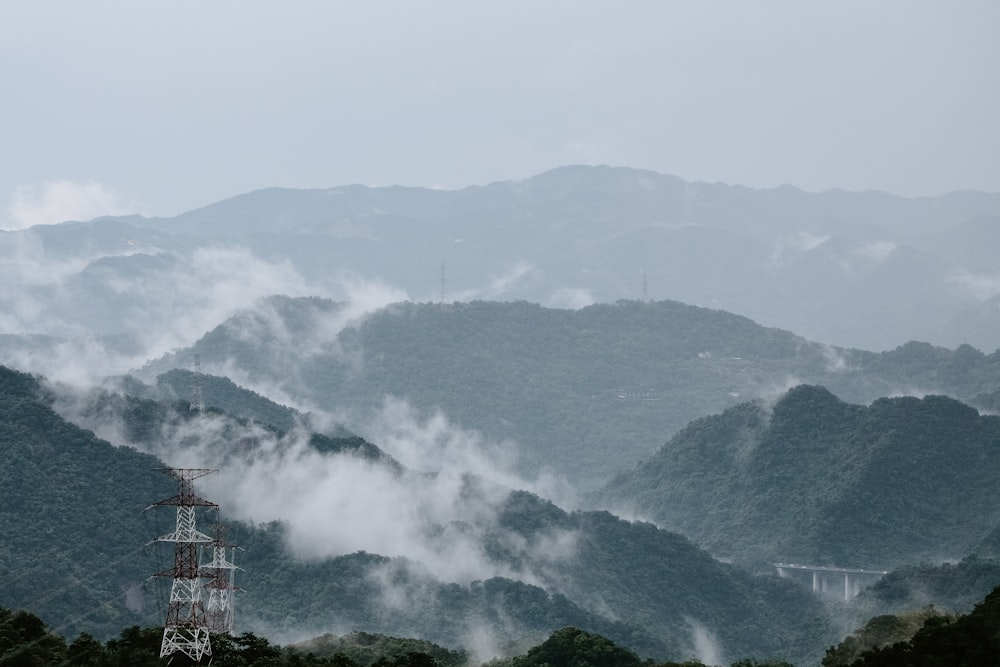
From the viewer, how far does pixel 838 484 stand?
161500 mm

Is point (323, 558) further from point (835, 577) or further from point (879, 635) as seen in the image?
point (835, 577)

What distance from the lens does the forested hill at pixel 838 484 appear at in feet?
510

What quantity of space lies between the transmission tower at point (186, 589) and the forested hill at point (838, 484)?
9304cm

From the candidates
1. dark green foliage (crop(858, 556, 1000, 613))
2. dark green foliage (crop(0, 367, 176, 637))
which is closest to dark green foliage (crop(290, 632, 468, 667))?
dark green foliage (crop(0, 367, 176, 637))

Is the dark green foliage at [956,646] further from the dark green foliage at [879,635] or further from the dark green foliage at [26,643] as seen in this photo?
the dark green foliage at [26,643]

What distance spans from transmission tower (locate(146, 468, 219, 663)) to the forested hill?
93.0 m

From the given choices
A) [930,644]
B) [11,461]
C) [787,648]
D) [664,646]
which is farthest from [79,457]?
[930,644]

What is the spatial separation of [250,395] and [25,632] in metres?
109

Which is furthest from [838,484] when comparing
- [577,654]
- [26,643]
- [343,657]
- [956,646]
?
[26,643]

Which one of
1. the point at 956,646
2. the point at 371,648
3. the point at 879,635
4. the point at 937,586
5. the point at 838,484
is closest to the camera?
the point at 956,646

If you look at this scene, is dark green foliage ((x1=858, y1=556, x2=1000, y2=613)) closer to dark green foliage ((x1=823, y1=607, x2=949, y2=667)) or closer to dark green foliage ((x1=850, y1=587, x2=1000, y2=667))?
dark green foliage ((x1=823, y1=607, x2=949, y2=667))

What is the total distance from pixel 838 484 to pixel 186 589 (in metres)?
110

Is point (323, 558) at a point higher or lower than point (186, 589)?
higher

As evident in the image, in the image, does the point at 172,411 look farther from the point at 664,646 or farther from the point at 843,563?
the point at 843,563
